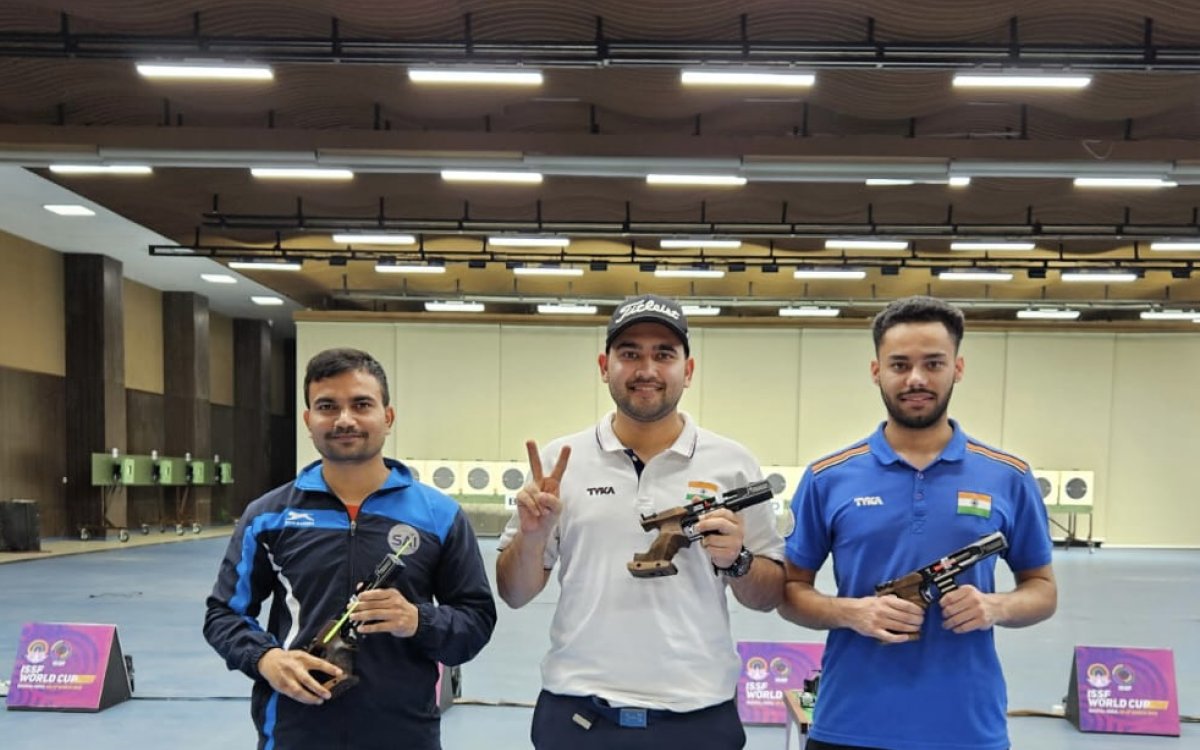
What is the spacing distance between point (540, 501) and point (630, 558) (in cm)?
26

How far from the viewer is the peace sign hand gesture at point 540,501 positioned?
2.02 m

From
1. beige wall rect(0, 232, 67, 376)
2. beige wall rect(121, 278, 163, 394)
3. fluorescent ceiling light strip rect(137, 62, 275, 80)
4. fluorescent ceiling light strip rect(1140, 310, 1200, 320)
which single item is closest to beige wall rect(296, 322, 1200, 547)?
fluorescent ceiling light strip rect(1140, 310, 1200, 320)

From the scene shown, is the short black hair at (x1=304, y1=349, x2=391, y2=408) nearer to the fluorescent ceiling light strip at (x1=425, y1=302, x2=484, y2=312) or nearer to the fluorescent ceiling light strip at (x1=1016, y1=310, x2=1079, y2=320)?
the fluorescent ceiling light strip at (x1=425, y1=302, x2=484, y2=312)

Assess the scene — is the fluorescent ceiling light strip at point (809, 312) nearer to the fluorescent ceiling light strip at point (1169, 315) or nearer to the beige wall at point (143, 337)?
the fluorescent ceiling light strip at point (1169, 315)

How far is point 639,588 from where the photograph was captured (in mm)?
2049

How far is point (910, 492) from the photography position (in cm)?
209

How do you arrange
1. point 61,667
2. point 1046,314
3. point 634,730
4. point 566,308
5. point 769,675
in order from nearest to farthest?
point 634,730 < point 769,675 < point 61,667 < point 566,308 < point 1046,314

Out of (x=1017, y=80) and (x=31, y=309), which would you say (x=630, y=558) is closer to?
(x=1017, y=80)

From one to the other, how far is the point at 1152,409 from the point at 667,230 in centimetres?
1411

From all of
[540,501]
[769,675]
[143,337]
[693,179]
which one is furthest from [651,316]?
[143,337]

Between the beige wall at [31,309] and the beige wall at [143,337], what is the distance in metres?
2.41

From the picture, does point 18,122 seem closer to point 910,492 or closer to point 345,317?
point 345,317

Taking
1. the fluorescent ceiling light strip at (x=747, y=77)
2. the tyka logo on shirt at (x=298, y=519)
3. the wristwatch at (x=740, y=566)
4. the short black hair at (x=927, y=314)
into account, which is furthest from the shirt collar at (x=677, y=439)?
the fluorescent ceiling light strip at (x=747, y=77)

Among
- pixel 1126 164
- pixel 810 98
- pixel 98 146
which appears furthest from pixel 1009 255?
pixel 98 146
